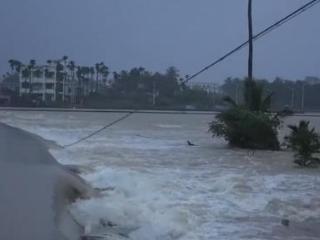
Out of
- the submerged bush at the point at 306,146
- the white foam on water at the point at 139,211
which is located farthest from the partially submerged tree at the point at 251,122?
the white foam on water at the point at 139,211

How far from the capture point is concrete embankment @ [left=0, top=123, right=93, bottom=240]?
9730mm

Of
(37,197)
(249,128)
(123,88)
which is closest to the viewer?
(37,197)

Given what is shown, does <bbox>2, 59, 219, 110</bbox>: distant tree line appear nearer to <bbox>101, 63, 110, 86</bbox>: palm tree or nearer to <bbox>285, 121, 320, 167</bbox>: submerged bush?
<bbox>101, 63, 110, 86</bbox>: palm tree

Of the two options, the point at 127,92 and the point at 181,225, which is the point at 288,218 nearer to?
the point at 181,225

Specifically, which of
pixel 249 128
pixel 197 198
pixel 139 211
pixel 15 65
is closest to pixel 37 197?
pixel 139 211

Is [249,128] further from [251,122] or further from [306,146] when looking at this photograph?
[306,146]

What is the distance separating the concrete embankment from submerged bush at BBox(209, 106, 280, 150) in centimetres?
1081

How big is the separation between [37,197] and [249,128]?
18145 millimetres

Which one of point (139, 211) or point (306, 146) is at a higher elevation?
point (306, 146)

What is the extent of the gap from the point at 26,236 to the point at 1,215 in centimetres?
159

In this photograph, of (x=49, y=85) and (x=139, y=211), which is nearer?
(x=139, y=211)

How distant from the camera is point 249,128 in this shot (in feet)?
98.9

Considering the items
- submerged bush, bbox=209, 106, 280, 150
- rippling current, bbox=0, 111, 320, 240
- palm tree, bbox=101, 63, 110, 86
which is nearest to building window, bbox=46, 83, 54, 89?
palm tree, bbox=101, 63, 110, 86

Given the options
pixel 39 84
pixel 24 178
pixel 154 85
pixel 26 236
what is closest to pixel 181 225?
pixel 26 236
